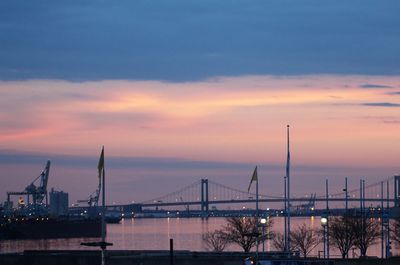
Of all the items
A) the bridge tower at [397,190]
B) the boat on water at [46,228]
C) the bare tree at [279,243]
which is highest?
the bridge tower at [397,190]

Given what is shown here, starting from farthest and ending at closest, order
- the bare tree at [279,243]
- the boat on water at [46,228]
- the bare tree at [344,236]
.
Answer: the boat on water at [46,228]
the bare tree at [279,243]
the bare tree at [344,236]

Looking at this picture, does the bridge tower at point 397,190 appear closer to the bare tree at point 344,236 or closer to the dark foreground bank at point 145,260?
the bare tree at point 344,236

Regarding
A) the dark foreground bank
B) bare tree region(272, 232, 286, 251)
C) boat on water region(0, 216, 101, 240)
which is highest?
boat on water region(0, 216, 101, 240)

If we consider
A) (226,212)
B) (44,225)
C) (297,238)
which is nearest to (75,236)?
(44,225)

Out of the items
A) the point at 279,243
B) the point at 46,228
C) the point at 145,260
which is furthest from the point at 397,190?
the point at 145,260

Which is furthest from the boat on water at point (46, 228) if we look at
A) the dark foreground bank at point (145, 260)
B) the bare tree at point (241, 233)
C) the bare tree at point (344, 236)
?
the dark foreground bank at point (145, 260)

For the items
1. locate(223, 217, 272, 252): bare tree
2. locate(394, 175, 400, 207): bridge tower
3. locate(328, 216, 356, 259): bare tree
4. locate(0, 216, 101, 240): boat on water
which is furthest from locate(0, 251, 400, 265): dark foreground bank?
locate(0, 216, 101, 240): boat on water

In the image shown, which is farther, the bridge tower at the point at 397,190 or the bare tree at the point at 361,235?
the bridge tower at the point at 397,190

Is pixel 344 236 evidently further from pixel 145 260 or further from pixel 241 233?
pixel 145 260

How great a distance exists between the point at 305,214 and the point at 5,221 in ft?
195

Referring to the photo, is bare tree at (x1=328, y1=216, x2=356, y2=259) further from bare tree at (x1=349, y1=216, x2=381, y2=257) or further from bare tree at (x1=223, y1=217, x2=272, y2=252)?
bare tree at (x1=223, y1=217, x2=272, y2=252)

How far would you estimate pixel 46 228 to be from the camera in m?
161

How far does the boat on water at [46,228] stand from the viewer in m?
155

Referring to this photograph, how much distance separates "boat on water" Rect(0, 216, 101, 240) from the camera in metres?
155
